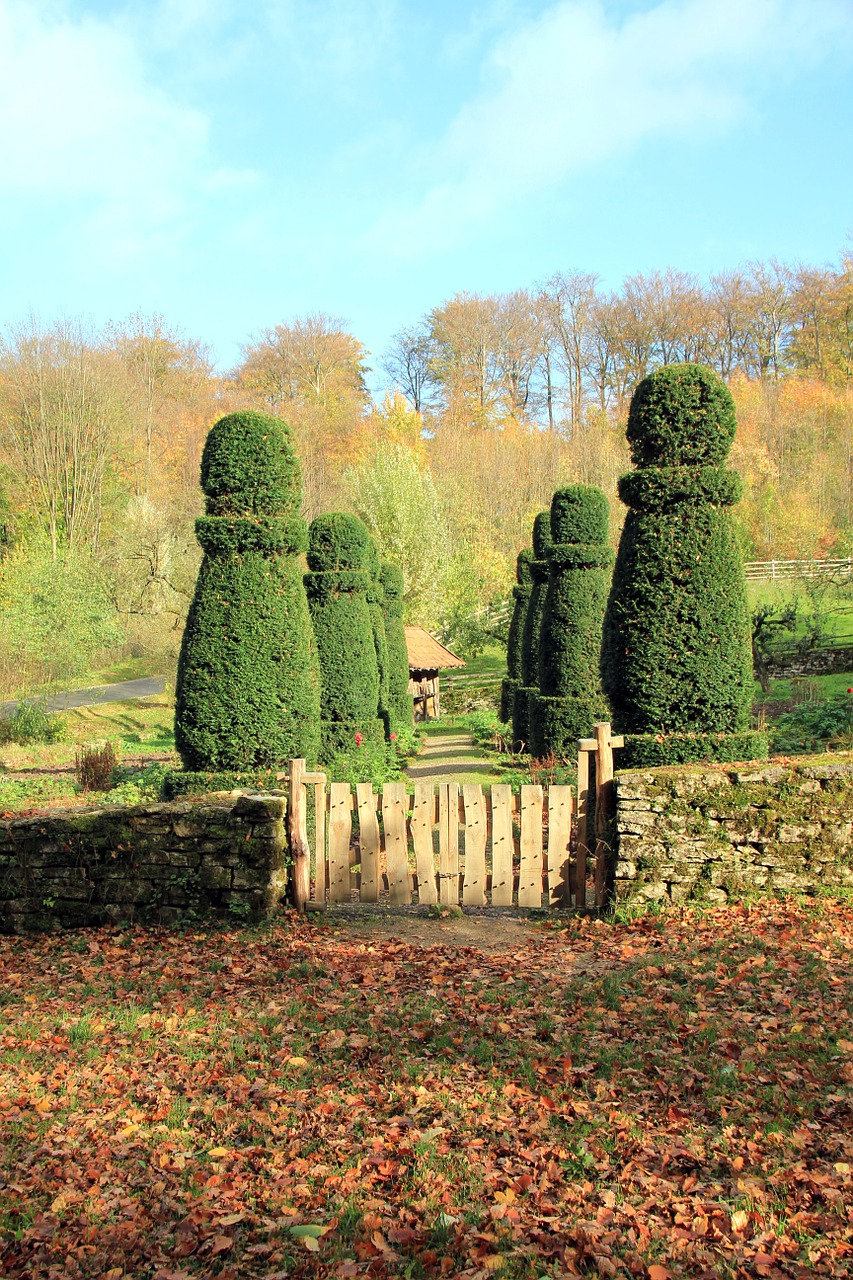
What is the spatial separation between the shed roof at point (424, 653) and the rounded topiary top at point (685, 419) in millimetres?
20202

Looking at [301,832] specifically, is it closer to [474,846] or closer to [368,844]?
[368,844]

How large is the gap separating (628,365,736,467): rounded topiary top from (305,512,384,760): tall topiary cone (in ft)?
23.9

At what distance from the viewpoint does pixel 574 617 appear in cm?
1506

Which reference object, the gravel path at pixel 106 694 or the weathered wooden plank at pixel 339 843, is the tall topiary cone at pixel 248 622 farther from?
the gravel path at pixel 106 694

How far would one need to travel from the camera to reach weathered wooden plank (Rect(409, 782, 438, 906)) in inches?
305

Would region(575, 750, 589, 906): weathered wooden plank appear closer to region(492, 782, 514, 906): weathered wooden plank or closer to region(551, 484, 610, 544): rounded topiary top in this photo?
region(492, 782, 514, 906): weathered wooden plank

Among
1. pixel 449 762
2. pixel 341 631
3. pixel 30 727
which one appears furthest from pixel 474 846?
pixel 30 727

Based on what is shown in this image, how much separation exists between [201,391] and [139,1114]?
152 ft

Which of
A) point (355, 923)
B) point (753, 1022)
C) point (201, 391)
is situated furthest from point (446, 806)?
point (201, 391)

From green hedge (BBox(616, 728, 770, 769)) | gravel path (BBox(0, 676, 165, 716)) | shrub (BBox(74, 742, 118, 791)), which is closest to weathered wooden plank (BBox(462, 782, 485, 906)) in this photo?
green hedge (BBox(616, 728, 770, 769))

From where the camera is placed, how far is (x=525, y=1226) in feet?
10.7

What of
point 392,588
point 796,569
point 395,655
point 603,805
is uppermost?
point 796,569

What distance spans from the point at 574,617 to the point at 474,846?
7.86m

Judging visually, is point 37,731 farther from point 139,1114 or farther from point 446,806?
point 139,1114
